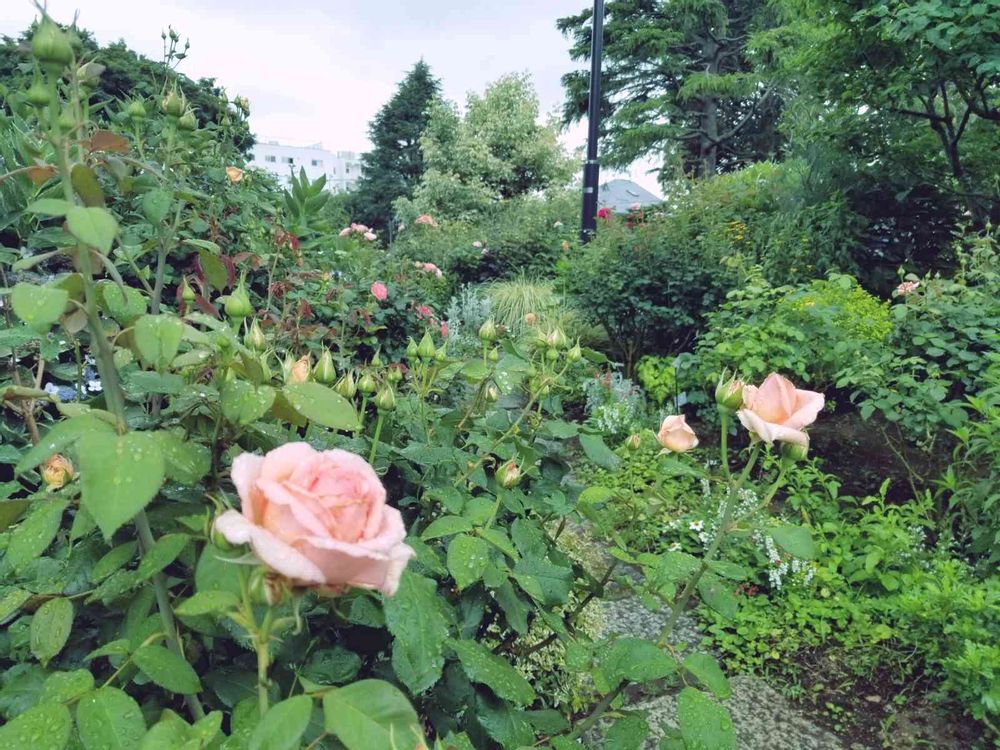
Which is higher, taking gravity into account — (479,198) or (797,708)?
(479,198)

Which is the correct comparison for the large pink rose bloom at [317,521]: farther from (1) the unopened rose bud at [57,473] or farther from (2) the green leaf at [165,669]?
(1) the unopened rose bud at [57,473]

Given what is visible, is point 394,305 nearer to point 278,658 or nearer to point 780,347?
point 780,347

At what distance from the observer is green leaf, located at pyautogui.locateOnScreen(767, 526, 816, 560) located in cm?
85

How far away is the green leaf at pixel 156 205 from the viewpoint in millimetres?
797

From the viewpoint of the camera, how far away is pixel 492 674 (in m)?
0.78

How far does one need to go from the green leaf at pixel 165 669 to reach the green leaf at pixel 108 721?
0.09ft

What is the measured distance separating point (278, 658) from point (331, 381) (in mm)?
351

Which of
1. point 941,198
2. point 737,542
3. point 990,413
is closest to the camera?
point 990,413

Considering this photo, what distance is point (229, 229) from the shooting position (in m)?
2.55

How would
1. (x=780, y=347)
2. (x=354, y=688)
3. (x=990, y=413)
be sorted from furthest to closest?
(x=780, y=347), (x=990, y=413), (x=354, y=688)

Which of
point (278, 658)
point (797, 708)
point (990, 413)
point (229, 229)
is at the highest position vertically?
point (229, 229)

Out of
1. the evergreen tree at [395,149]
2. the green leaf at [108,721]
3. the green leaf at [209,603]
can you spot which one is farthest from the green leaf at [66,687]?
the evergreen tree at [395,149]

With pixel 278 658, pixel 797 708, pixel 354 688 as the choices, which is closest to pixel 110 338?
pixel 278 658

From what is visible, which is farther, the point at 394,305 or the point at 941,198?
the point at 941,198
